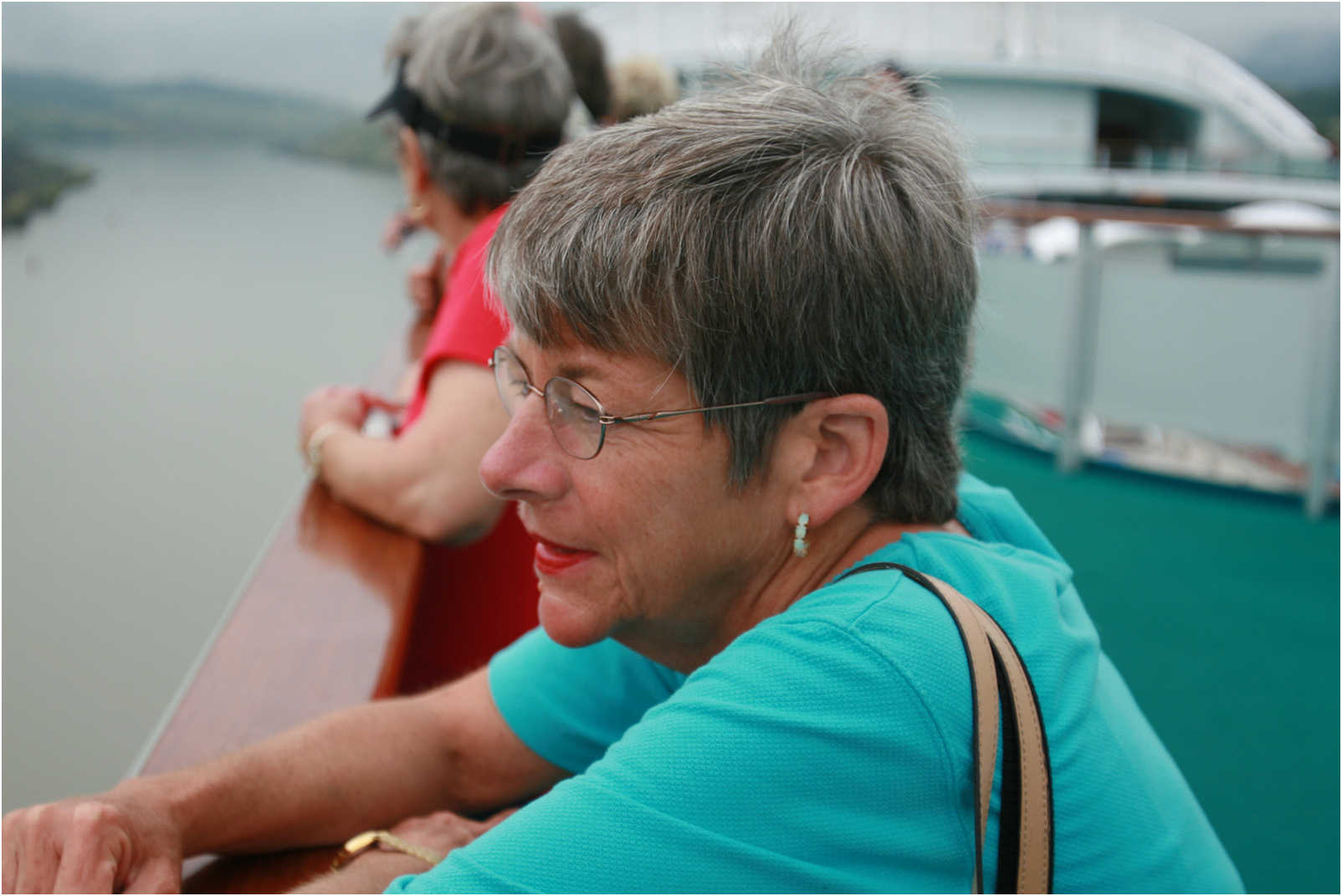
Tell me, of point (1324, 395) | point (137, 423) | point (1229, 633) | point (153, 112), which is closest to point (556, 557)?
point (137, 423)

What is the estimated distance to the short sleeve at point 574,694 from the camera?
3.95ft

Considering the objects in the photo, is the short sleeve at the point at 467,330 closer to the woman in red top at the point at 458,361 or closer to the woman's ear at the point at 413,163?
the woman in red top at the point at 458,361

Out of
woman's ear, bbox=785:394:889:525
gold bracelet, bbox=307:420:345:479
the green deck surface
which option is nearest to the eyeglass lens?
woman's ear, bbox=785:394:889:525

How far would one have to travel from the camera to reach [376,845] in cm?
112

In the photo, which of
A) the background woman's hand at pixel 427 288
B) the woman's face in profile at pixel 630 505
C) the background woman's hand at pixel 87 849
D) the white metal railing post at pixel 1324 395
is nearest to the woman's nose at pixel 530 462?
the woman's face in profile at pixel 630 505

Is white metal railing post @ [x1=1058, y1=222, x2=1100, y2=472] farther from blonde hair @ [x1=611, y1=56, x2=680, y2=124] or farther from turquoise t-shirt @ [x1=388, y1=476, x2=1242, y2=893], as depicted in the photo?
turquoise t-shirt @ [x1=388, y1=476, x2=1242, y2=893]

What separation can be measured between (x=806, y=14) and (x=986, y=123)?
2406 centimetres

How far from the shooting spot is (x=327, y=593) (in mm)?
1487

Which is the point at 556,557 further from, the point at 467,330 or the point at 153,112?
the point at 153,112

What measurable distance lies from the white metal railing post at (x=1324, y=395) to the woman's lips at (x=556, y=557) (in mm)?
3860

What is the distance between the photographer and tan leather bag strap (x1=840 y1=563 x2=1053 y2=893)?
0.78 metres

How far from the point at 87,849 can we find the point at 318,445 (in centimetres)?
103

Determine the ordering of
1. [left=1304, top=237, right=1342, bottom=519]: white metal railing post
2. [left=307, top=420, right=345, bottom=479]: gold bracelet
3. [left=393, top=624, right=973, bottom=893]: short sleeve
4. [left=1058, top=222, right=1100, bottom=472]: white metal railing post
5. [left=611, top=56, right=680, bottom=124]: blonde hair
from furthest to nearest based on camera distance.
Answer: [left=1058, top=222, right=1100, bottom=472]: white metal railing post
[left=1304, top=237, right=1342, bottom=519]: white metal railing post
[left=611, top=56, right=680, bottom=124]: blonde hair
[left=307, top=420, right=345, bottom=479]: gold bracelet
[left=393, top=624, right=973, bottom=893]: short sleeve

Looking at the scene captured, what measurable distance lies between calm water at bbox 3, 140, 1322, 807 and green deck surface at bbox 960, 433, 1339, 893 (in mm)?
1897
